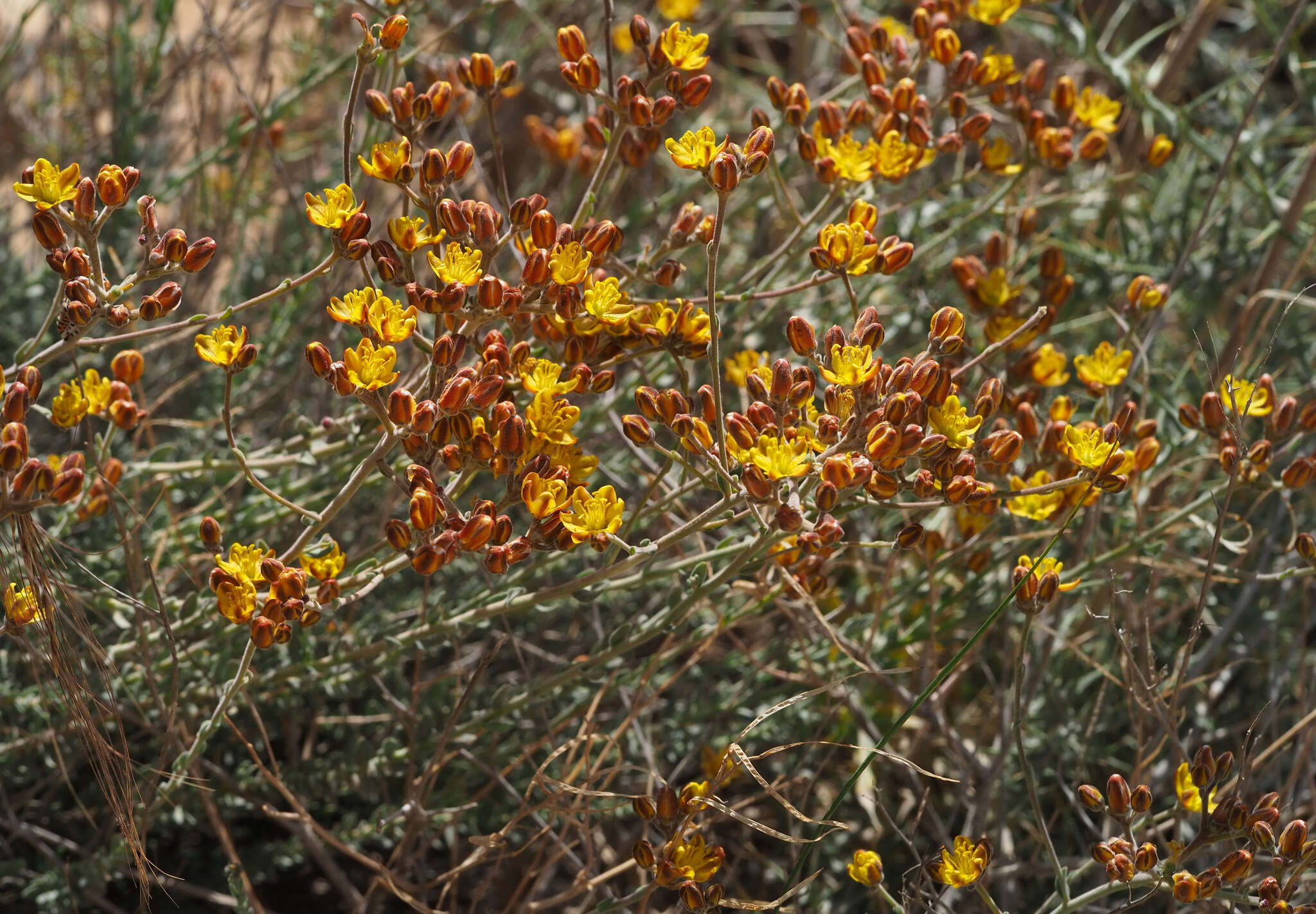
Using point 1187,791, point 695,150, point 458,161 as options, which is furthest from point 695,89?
point 1187,791

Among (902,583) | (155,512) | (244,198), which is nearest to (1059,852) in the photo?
(902,583)

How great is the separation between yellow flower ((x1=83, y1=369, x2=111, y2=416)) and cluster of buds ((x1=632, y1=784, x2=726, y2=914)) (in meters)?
0.97

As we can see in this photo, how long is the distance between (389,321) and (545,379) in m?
0.22

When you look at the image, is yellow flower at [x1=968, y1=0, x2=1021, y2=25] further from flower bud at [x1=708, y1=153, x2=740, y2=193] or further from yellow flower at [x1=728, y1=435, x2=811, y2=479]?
yellow flower at [x1=728, y1=435, x2=811, y2=479]

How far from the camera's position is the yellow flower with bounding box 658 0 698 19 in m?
2.54

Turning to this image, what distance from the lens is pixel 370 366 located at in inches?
56.9

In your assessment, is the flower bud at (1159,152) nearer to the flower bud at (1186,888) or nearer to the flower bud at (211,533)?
the flower bud at (1186,888)

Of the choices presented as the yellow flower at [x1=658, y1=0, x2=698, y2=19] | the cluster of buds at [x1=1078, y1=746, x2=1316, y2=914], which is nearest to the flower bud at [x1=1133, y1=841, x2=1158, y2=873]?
the cluster of buds at [x1=1078, y1=746, x2=1316, y2=914]

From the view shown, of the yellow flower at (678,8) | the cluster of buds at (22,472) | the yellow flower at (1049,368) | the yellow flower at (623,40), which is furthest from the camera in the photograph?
the yellow flower at (623,40)

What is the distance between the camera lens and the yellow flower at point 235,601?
4.84ft

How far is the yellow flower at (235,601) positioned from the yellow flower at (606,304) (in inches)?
22.5

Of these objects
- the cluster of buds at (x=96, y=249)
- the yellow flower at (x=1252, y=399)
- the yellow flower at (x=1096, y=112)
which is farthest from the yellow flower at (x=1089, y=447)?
the cluster of buds at (x=96, y=249)

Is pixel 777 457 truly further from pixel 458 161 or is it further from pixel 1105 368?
pixel 1105 368

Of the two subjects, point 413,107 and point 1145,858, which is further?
point 413,107
